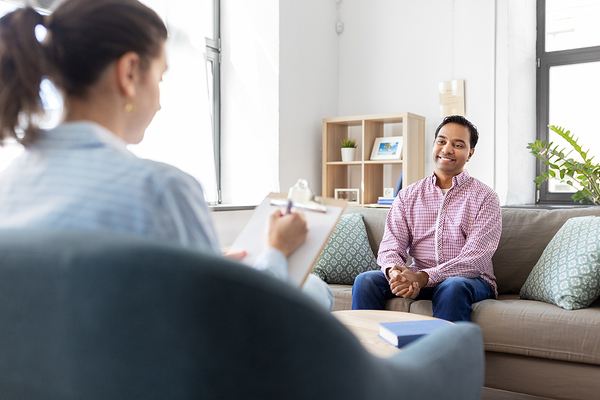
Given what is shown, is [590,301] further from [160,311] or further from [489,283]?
[160,311]

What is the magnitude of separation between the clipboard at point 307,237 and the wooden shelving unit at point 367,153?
317 cm

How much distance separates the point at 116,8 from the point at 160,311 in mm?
396

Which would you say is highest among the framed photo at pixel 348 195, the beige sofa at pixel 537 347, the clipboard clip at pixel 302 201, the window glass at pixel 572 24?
the window glass at pixel 572 24

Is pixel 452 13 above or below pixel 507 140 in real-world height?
above

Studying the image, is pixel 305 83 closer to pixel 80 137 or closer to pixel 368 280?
pixel 368 280

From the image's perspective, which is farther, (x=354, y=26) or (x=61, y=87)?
(x=354, y=26)

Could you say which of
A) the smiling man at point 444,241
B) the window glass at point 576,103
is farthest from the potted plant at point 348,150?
the smiling man at point 444,241

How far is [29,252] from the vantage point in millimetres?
469

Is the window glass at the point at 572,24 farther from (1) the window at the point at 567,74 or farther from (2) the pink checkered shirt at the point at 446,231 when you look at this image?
(2) the pink checkered shirt at the point at 446,231

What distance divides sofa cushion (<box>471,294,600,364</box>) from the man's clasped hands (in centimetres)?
23

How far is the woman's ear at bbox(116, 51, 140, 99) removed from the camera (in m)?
A: 0.64

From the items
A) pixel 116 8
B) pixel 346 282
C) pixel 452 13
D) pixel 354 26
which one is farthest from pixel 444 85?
pixel 116 8

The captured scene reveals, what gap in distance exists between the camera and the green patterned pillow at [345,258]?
8.52 ft

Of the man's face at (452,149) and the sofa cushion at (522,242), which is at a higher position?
the man's face at (452,149)
